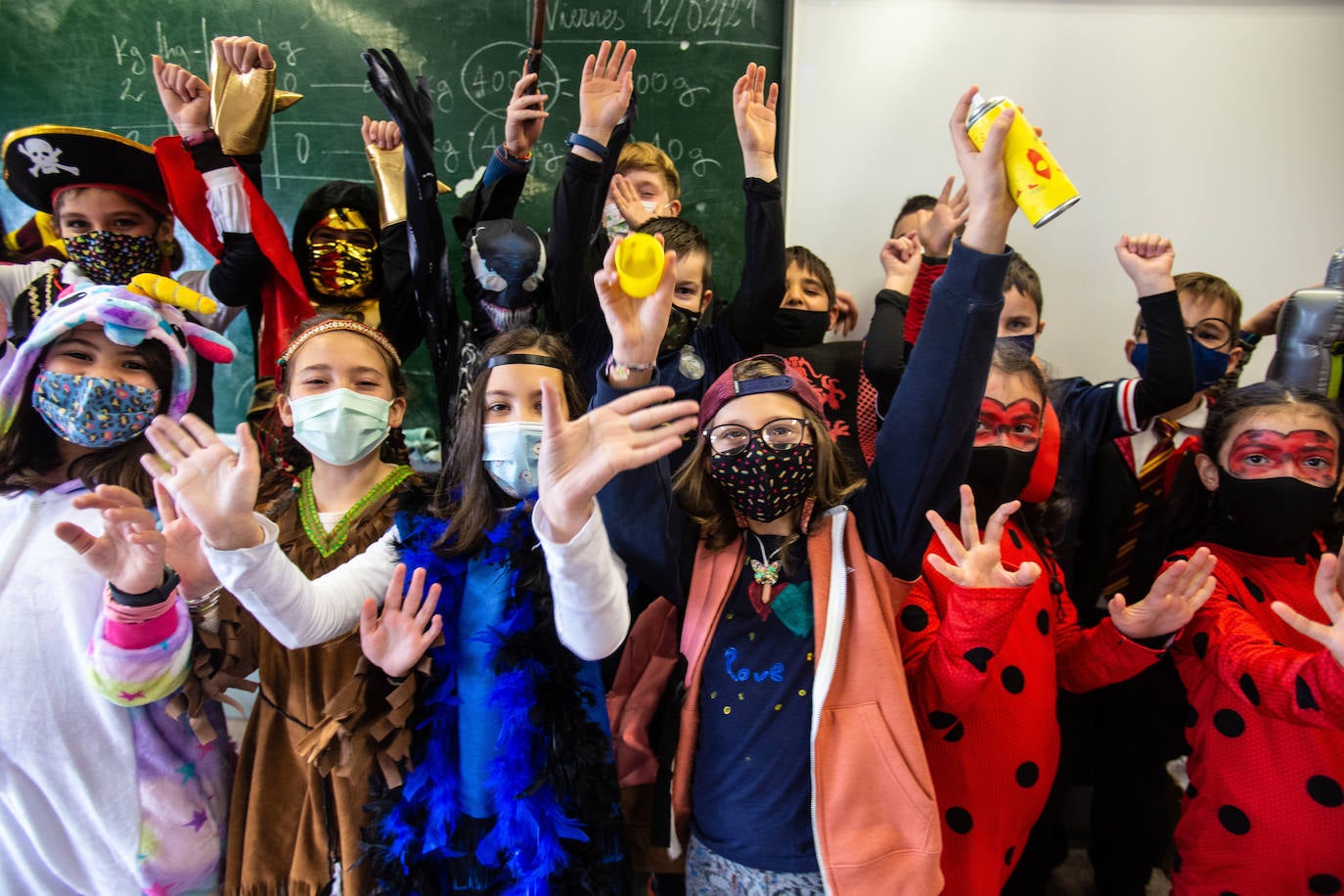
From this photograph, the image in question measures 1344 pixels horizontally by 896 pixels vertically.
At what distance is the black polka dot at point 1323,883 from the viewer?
1661 mm

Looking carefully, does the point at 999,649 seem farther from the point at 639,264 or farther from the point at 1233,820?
the point at 639,264

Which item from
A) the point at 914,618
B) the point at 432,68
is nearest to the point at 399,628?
the point at 914,618

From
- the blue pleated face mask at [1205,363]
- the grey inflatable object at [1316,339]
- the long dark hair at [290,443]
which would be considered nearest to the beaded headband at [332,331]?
the long dark hair at [290,443]

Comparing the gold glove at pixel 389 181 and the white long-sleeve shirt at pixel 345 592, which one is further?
the gold glove at pixel 389 181

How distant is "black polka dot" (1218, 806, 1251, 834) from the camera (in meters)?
1.73

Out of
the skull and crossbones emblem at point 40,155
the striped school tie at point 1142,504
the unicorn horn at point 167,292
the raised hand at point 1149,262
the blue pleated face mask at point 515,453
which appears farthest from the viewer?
the striped school tie at point 1142,504

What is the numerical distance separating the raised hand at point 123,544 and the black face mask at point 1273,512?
7.50ft

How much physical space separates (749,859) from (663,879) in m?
0.59

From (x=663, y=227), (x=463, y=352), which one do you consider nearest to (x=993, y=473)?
(x=663, y=227)

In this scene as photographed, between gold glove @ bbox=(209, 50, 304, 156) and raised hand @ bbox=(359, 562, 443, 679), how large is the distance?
157cm

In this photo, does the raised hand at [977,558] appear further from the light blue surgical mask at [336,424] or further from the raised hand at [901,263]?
the light blue surgical mask at [336,424]

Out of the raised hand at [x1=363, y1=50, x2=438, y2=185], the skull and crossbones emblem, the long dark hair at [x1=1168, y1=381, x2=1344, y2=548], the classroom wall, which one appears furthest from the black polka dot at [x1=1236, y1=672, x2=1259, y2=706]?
the skull and crossbones emblem

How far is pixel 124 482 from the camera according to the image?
181 centimetres

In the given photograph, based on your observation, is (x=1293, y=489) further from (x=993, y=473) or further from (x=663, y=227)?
(x=663, y=227)
